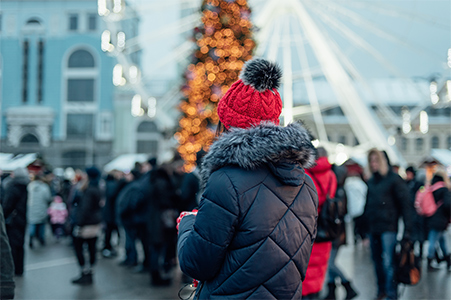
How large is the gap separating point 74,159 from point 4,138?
20.8 feet

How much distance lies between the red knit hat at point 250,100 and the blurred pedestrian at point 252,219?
6 cm

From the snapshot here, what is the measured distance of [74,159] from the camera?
1630 inches

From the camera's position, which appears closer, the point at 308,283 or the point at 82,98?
the point at 308,283

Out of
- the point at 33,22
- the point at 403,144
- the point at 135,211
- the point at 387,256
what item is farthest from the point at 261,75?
the point at 403,144

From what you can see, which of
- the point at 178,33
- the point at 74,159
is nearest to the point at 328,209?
the point at 178,33

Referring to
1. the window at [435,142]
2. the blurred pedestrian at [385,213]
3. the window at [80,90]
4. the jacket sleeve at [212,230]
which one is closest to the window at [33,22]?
the window at [80,90]

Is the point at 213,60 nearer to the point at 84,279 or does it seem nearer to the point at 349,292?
the point at 84,279

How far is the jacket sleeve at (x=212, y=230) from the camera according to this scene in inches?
73.3

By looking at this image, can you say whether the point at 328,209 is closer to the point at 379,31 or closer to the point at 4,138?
the point at 379,31

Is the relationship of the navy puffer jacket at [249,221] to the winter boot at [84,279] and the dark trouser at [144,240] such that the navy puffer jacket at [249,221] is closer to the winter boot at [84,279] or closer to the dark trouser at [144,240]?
the winter boot at [84,279]

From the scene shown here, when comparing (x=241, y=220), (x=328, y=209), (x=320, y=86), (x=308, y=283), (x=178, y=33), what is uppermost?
(x=320, y=86)

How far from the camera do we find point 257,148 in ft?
6.34

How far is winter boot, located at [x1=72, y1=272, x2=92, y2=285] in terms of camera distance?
6277mm

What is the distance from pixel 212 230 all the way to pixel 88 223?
487 cm
